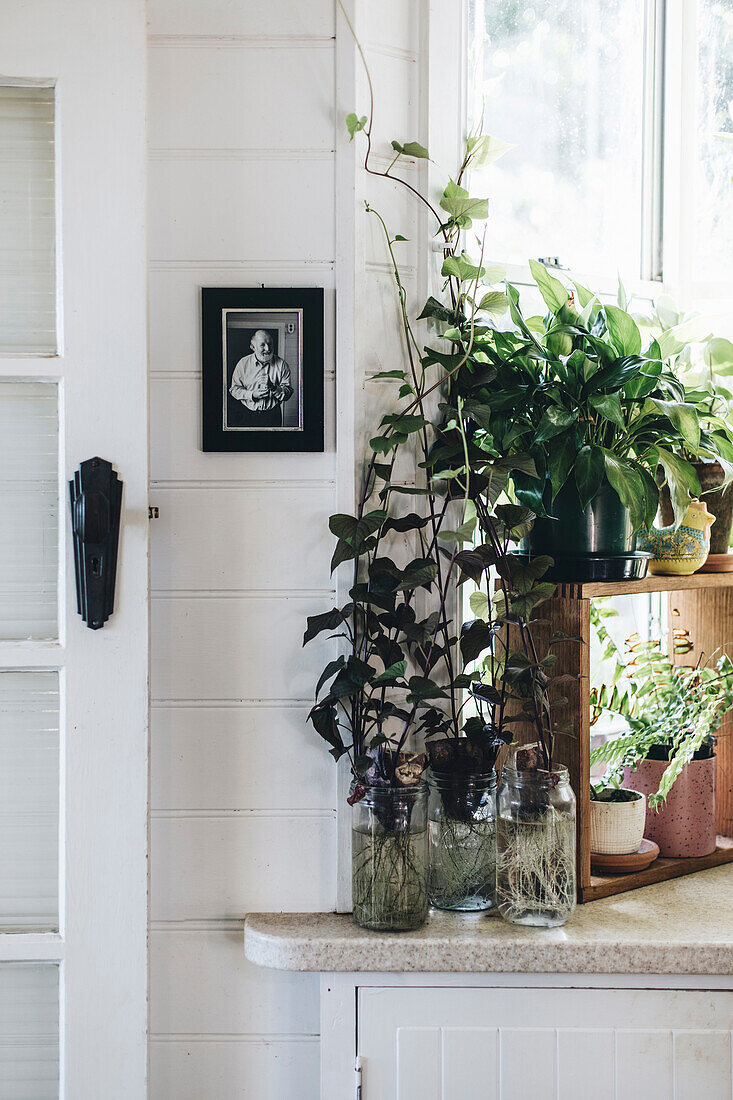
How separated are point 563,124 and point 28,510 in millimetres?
1230

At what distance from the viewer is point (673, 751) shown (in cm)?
149

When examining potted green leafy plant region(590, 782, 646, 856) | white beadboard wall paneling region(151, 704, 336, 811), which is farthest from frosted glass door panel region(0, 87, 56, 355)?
potted green leafy plant region(590, 782, 646, 856)

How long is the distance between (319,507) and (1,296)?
0.56m

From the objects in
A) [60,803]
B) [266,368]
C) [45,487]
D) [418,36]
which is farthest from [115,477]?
[418,36]

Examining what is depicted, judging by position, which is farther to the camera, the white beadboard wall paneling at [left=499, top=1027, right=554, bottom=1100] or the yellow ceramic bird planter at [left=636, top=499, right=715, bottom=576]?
the yellow ceramic bird planter at [left=636, top=499, right=715, bottom=576]

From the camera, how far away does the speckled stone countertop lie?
118 cm

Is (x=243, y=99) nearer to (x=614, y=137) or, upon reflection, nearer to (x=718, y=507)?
(x=614, y=137)

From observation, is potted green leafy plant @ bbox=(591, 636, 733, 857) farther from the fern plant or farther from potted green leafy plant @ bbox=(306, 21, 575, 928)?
potted green leafy plant @ bbox=(306, 21, 575, 928)

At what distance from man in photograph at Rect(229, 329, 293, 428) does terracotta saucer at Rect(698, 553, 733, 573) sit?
766mm

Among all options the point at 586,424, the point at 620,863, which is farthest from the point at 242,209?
the point at 620,863

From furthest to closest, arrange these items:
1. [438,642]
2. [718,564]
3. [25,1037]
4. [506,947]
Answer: [718,564] → [438,642] → [25,1037] → [506,947]

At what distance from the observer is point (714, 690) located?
1553mm

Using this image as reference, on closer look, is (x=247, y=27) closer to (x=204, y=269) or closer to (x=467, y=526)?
(x=204, y=269)

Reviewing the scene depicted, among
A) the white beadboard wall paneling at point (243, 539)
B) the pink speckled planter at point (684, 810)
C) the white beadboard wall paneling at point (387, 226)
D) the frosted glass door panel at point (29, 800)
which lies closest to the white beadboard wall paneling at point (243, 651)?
the white beadboard wall paneling at point (243, 539)
